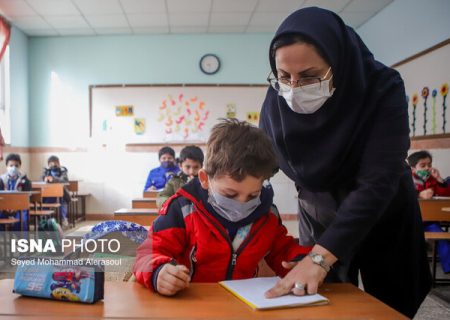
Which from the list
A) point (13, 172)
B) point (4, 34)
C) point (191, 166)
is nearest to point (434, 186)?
point (191, 166)

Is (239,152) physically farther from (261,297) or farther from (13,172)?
→ (13,172)

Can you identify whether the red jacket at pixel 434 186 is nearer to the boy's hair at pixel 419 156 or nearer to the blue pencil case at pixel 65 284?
the boy's hair at pixel 419 156

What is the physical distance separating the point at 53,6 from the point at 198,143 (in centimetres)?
283

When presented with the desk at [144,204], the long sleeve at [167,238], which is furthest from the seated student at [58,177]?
the long sleeve at [167,238]

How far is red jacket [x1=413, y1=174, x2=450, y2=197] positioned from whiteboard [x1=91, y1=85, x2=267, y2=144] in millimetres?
3074

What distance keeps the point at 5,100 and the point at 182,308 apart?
20.0 feet

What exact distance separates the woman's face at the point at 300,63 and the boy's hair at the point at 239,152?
0.54ft

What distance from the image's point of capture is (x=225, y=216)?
1.03m

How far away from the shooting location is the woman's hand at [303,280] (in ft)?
2.61

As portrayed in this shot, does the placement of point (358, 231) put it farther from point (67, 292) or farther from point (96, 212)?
point (96, 212)

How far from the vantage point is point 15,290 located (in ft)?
2.56

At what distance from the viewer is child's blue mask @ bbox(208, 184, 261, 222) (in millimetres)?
1006

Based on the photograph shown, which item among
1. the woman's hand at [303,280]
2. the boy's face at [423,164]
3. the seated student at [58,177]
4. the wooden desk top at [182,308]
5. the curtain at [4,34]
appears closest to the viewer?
the wooden desk top at [182,308]

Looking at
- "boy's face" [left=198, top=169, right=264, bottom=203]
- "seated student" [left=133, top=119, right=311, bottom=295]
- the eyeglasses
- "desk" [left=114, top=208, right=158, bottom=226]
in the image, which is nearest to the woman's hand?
"seated student" [left=133, top=119, right=311, bottom=295]
